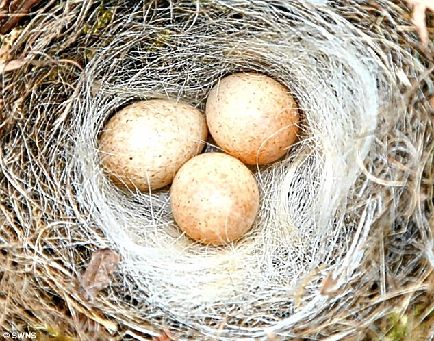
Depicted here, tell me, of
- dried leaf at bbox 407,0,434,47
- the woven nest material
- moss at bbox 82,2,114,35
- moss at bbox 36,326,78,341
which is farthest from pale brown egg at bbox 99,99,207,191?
dried leaf at bbox 407,0,434,47

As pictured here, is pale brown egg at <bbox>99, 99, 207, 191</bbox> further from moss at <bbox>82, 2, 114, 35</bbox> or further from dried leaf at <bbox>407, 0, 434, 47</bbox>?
dried leaf at <bbox>407, 0, 434, 47</bbox>

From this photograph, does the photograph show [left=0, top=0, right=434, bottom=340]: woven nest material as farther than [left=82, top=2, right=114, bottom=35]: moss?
No

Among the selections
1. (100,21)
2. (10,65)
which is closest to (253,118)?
(100,21)

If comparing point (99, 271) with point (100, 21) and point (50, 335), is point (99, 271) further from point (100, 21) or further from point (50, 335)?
point (100, 21)

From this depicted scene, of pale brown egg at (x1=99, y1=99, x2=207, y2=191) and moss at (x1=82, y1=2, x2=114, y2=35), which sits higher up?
moss at (x1=82, y1=2, x2=114, y2=35)

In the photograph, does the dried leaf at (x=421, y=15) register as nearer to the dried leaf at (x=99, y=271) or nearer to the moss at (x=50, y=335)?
the dried leaf at (x=99, y=271)

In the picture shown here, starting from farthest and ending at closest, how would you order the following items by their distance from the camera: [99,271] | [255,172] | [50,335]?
[255,172] → [99,271] → [50,335]
